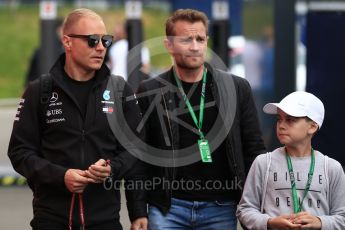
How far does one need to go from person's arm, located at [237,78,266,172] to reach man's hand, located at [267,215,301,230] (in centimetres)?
63

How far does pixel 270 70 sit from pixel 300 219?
8910mm

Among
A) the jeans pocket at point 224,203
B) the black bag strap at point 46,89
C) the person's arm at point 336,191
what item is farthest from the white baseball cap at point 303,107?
the black bag strap at point 46,89

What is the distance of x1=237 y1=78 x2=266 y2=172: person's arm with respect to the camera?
501 centimetres

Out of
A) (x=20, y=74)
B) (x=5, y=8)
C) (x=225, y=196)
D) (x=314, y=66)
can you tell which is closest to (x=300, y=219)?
(x=225, y=196)

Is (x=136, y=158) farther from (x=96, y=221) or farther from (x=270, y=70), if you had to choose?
(x=270, y=70)

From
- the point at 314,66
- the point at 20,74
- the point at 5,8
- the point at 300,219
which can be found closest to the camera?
the point at 300,219

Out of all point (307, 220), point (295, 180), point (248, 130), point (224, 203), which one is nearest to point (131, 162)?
point (224, 203)

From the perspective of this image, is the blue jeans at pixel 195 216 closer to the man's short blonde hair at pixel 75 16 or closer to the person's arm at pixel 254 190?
the person's arm at pixel 254 190

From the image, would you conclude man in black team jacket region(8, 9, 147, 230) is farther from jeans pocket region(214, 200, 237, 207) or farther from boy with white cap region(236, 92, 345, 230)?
boy with white cap region(236, 92, 345, 230)

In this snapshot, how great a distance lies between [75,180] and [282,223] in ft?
3.28

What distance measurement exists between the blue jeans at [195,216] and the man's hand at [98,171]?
24.5 inches

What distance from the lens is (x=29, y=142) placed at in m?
4.61

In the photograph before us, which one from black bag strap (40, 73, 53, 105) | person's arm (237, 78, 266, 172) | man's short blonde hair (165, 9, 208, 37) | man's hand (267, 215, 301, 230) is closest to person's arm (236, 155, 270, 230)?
man's hand (267, 215, 301, 230)

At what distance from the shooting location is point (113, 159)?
4633 mm
